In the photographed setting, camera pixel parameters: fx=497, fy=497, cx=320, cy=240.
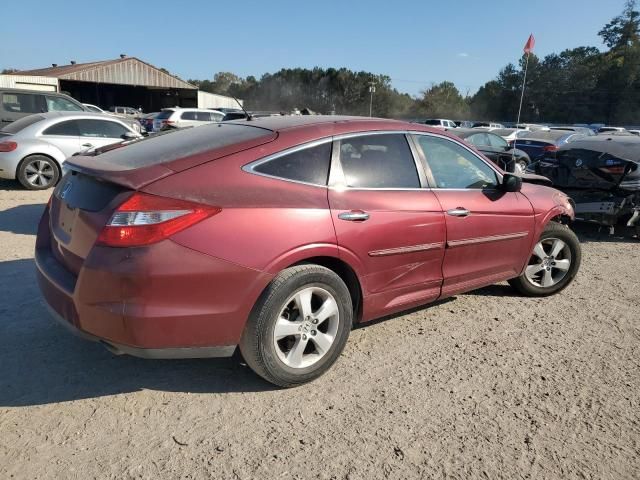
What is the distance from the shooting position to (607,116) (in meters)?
67.1

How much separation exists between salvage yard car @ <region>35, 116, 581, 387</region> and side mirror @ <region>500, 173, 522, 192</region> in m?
0.29

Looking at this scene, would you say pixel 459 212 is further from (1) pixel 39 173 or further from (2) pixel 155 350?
(1) pixel 39 173

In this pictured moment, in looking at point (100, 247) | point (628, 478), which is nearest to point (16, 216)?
point (100, 247)

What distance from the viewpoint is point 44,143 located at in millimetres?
8930

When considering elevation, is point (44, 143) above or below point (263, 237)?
below

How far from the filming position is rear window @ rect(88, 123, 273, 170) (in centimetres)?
288

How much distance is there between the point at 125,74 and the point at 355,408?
53.4m

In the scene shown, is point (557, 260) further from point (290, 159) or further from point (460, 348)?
point (290, 159)

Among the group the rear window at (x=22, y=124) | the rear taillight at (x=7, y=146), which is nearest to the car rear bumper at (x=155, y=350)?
the rear taillight at (x=7, y=146)

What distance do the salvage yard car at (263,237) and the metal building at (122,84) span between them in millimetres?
44871

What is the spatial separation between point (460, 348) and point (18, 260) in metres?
4.43

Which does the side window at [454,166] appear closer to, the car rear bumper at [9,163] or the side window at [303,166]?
the side window at [303,166]

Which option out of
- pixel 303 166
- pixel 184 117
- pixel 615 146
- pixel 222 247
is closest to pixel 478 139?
pixel 615 146

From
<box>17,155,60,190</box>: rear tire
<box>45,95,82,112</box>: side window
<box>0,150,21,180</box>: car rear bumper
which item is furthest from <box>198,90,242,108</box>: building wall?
<box>0,150,21,180</box>: car rear bumper
